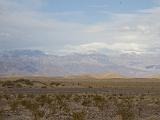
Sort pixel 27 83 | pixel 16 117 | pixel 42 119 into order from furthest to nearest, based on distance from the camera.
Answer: pixel 27 83
pixel 16 117
pixel 42 119

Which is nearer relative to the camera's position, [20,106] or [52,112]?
[52,112]

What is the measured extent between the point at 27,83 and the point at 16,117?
2770 inches

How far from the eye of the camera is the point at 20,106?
3209cm

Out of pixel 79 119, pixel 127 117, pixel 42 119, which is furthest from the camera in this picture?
pixel 42 119

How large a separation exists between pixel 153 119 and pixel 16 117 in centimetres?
837

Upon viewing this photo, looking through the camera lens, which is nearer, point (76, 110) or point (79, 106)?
point (76, 110)

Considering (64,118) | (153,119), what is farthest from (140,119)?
(64,118)

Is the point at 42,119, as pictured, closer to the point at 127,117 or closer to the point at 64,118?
the point at 64,118

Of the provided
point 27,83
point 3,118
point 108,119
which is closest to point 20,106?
point 3,118

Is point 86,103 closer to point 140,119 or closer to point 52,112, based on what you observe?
point 52,112

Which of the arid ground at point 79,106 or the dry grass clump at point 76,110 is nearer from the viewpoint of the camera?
the dry grass clump at point 76,110

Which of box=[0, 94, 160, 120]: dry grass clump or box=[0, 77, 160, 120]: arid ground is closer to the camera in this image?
box=[0, 94, 160, 120]: dry grass clump

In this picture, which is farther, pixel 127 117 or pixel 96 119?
pixel 96 119

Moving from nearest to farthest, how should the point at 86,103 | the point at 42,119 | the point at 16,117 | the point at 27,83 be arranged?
the point at 42,119 < the point at 16,117 < the point at 86,103 < the point at 27,83
